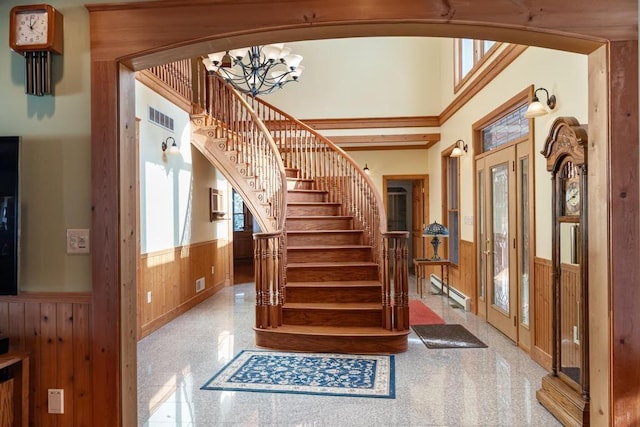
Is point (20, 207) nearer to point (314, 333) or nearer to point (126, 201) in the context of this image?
point (126, 201)

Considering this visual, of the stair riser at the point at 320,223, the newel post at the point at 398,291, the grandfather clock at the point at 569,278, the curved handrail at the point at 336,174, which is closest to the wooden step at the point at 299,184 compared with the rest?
the curved handrail at the point at 336,174

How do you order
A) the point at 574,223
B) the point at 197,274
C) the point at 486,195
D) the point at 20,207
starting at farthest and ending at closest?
the point at 197,274 → the point at 486,195 → the point at 574,223 → the point at 20,207

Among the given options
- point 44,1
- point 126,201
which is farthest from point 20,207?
point 44,1

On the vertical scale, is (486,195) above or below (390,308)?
above

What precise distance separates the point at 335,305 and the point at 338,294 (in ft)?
0.55

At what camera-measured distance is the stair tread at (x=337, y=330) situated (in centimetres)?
416

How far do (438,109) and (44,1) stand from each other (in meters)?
6.84

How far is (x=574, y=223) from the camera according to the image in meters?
2.77

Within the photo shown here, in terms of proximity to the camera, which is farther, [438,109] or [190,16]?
[438,109]

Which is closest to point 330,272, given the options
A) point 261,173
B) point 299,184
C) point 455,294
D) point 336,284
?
point 336,284

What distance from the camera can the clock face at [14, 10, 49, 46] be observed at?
2.06 meters

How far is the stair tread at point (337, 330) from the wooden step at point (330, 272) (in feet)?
2.31

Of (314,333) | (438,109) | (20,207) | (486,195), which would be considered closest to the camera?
(20,207)

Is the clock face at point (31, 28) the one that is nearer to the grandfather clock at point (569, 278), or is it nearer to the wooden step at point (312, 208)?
the grandfather clock at point (569, 278)
